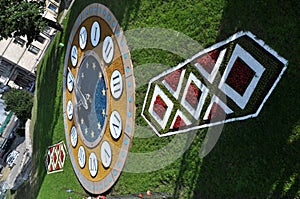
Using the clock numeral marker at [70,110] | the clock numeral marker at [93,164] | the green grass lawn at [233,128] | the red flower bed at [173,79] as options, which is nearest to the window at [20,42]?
the clock numeral marker at [70,110]

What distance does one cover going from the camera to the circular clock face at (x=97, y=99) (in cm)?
1619

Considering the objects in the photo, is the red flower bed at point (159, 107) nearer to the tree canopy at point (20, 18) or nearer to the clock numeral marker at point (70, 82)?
the clock numeral marker at point (70, 82)

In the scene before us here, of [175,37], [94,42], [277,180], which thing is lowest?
[277,180]

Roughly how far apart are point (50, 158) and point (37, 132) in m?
3.29

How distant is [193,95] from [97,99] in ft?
19.1

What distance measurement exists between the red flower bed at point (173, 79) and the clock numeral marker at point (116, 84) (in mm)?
2585

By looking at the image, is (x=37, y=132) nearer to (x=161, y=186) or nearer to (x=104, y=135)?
(x=104, y=135)

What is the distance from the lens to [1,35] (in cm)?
2047

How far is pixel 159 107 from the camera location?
48.1 ft

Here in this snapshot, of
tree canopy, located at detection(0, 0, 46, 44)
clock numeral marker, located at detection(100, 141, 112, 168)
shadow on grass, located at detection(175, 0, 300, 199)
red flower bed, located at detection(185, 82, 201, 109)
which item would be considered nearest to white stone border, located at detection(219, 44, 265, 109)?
shadow on grass, located at detection(175, 0, 300, 199)

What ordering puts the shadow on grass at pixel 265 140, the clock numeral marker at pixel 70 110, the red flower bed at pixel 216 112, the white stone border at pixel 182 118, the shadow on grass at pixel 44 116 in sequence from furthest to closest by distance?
the shadow on grass at pixel 44 116
the clock numeral marker at pixel 70 110
the white stone border at pixel 182 118
the red flower bed at pixel 216 112
the shadow on grass at pixel 265 140

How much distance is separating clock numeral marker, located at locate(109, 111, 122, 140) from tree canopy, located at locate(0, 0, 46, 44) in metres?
6.54

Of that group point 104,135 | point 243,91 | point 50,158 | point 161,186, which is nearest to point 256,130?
point 243,91

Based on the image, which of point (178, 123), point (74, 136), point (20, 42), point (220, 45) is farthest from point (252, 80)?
point (20, 42)
